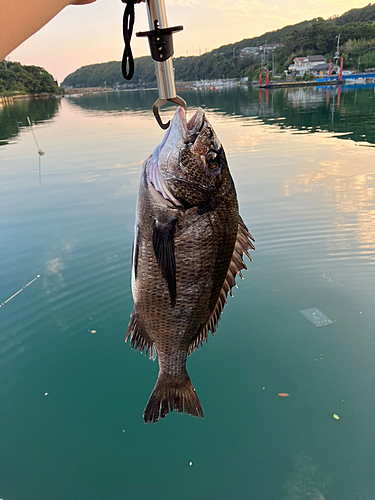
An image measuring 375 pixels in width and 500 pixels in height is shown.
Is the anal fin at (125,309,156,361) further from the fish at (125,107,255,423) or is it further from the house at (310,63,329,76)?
the house at (310,63,329,76)

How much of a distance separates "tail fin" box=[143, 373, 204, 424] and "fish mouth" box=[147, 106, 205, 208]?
1.10 metres

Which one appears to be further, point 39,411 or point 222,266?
point 39,411

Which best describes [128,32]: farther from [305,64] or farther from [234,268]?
[305,64]

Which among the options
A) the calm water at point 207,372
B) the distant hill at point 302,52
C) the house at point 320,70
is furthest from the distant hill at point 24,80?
the calm water at point 207,372

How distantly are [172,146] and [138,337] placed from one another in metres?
1.11

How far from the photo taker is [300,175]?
421 inches

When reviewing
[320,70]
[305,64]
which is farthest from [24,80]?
[320,70]

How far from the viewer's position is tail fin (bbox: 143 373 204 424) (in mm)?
2145

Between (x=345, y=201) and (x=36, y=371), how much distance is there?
742 centimetres

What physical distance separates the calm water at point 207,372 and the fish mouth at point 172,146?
8.28ft

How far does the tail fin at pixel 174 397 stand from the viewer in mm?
2145

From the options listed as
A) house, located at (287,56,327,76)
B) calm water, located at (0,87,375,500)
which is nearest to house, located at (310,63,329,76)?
house, located at (287,56,327,76)

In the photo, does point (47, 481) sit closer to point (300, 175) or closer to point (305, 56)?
point (300, 175)

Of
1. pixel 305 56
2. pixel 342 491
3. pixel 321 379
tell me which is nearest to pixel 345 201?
pixel 321 379
